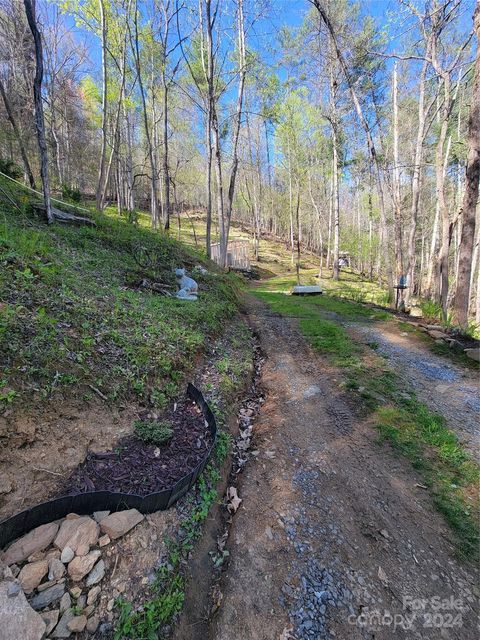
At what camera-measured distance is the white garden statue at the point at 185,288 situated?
249 inches

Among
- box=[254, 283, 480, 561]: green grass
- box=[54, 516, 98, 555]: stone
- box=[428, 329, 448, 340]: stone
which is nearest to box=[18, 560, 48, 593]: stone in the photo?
box=[54, 516, 98, 555]: stone

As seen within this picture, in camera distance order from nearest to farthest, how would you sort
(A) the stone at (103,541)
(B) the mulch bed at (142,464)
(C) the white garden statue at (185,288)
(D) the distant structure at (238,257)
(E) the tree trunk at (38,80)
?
(A) the stone at (103,541) < (B) the mulch bed at (142,464) < (E) the tree trunk at (38,80) < (C) the white garden statue at (185,288) < (D) the distant structure at (238,257)

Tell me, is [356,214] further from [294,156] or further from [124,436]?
[124,436]

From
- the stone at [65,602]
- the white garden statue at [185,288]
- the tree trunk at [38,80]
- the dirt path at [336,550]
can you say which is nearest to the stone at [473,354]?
the dirt path at [336,550]

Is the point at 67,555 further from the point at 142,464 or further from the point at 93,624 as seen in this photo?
the point at 142,464

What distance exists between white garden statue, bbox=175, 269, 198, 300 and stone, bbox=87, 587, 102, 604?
4.97m

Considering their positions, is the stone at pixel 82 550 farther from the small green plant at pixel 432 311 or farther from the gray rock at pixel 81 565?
the small green plant at pixel 432 311

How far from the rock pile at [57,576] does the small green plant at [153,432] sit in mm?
697

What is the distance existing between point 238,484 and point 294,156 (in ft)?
76.7

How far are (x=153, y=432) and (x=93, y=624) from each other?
126 cm

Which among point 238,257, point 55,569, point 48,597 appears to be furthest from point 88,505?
point 238,257

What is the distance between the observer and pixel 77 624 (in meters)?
1.43

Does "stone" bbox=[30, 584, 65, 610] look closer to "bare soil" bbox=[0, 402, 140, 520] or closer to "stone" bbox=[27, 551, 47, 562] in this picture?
"stone" bbox=[27, 551, 47, 562]

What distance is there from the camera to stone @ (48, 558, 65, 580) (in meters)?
1.58
